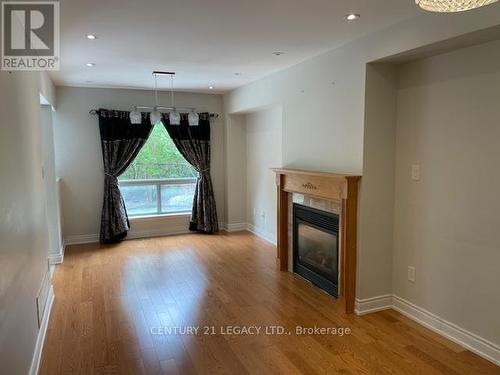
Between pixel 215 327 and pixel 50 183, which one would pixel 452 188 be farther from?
pixel 50 183

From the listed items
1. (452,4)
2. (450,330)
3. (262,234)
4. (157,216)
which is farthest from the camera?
(157,216)

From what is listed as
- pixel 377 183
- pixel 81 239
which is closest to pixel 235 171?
pixel 81 239

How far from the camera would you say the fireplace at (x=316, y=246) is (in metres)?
3.48

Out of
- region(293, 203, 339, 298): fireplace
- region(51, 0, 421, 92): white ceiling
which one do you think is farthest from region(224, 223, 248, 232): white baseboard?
region(51, 0, 421, 92): white ceiling

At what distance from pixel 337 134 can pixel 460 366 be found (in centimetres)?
206

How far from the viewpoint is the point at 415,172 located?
9.82 feet

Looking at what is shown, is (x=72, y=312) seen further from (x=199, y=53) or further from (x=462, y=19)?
(x=462, y=19)

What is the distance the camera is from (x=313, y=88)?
3.75 m

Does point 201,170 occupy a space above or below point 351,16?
below

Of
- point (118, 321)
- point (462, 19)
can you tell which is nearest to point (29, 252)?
point (118, 321)

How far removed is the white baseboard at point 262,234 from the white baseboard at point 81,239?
8.26 feet

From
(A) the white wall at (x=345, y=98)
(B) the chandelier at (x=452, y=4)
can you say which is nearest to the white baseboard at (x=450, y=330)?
(A) the white wall at (x=345, y=98)

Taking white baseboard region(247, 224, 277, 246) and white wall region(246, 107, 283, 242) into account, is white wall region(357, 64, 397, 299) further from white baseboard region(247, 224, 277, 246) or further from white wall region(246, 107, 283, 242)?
white baseboard region(247, 224, 277, 246)

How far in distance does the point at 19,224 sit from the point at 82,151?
3.66 m
